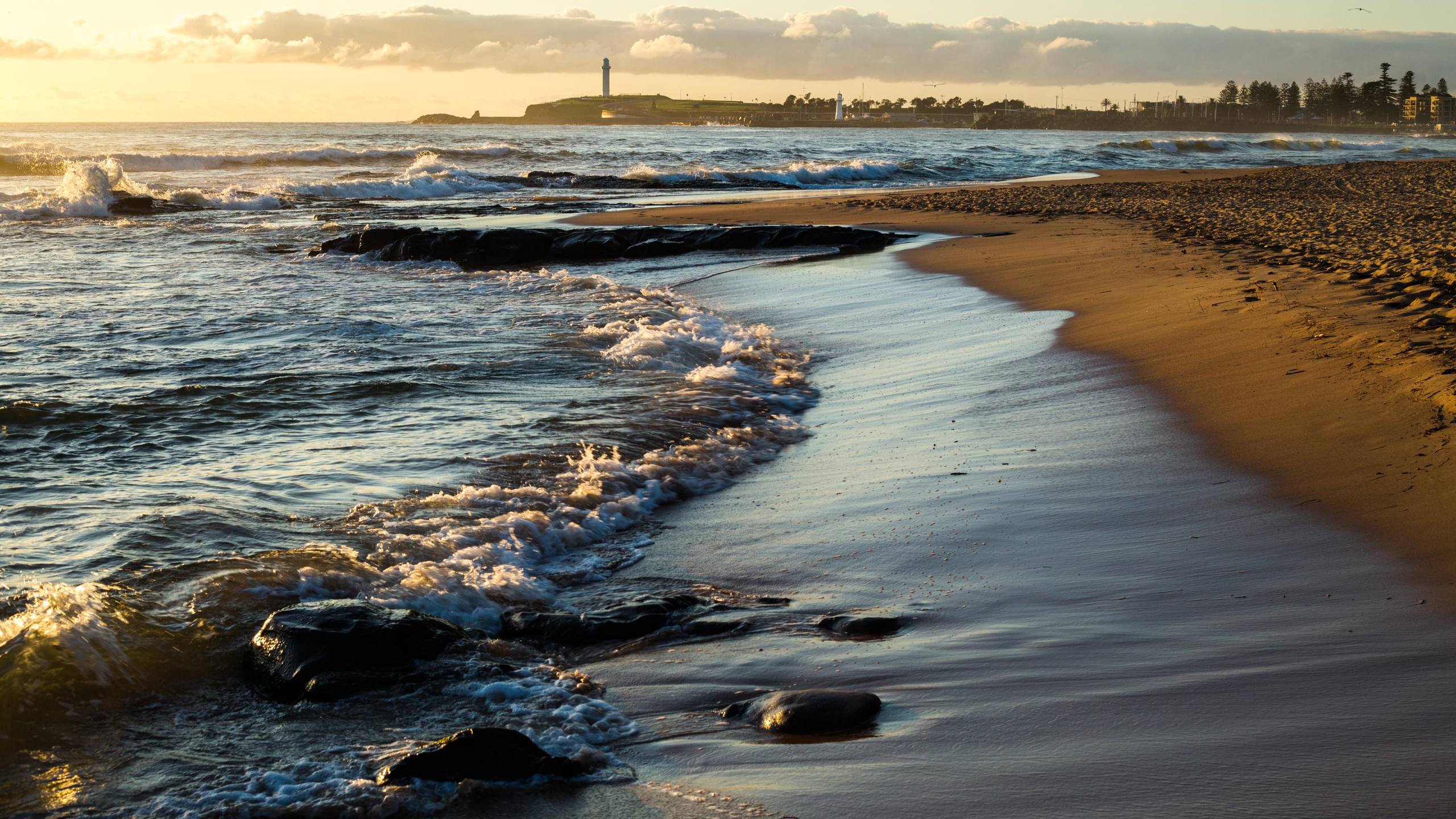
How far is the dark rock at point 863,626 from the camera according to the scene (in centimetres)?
379

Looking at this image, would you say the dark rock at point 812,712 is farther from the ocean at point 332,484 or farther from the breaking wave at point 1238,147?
the breaking wave at point 1238,147

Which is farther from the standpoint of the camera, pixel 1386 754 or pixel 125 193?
pixel 125 193

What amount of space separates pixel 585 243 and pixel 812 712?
51.8 ft

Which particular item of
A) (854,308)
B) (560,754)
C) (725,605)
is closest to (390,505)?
(725,605)

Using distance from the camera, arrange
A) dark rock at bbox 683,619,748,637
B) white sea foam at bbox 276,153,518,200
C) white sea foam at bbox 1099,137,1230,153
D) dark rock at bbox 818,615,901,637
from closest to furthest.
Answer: dark rock at bbox 818,615,901,637 < dark rock at bbox 683,619,748,637 < white sea foam at bbox 276,153,518,200 < white sea foam at bbox 1099,137,1230,153

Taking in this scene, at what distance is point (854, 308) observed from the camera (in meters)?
11.3

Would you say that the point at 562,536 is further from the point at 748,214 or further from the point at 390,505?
the point at 748,214

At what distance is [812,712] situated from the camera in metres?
3.12

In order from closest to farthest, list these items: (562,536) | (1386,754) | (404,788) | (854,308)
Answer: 1. (1386,754)
2. (404,788)
3. (562,536)
4. (854,308)

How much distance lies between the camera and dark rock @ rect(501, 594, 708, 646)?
397 cm

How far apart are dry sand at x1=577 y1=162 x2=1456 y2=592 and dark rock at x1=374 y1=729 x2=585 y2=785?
302cm

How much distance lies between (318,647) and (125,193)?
28.7m

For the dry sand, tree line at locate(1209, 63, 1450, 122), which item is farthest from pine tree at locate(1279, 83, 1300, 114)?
the dry sand

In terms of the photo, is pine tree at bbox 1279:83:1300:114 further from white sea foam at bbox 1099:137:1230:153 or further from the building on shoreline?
white sea foam at bbox 1099:137:1230:153
